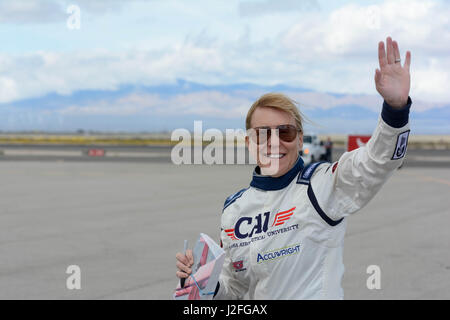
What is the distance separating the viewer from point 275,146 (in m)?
2.46

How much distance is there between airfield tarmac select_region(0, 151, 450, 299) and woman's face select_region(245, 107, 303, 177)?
400 cm

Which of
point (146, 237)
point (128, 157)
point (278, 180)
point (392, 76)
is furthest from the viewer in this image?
point (128, 157)

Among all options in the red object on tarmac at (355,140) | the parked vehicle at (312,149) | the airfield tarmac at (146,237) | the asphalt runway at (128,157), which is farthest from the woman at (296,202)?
the parked vehicle at (312,149)

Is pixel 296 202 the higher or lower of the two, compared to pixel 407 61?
lower

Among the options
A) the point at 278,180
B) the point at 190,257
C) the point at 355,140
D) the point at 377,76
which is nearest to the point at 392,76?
the point at 377,76

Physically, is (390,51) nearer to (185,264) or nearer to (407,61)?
(407,61)

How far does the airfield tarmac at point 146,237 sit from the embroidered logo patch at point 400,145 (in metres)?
4.19

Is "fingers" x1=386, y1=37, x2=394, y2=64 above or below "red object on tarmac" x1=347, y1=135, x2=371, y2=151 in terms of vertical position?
below

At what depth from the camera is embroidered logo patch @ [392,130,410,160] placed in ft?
7.25

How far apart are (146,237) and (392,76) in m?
7.76

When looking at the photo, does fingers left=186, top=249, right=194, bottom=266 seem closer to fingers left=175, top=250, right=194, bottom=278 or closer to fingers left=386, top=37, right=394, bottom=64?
fingers left=175, top=250, right=194, bottom=278

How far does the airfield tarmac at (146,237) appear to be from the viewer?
6.57m

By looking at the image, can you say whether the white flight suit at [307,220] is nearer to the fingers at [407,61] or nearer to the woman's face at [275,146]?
the woman's face at [275,146]

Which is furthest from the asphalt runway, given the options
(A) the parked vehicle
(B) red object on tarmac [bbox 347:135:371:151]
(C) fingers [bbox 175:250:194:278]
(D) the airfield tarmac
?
(C) fingers [bbox 175:250:194:278]
